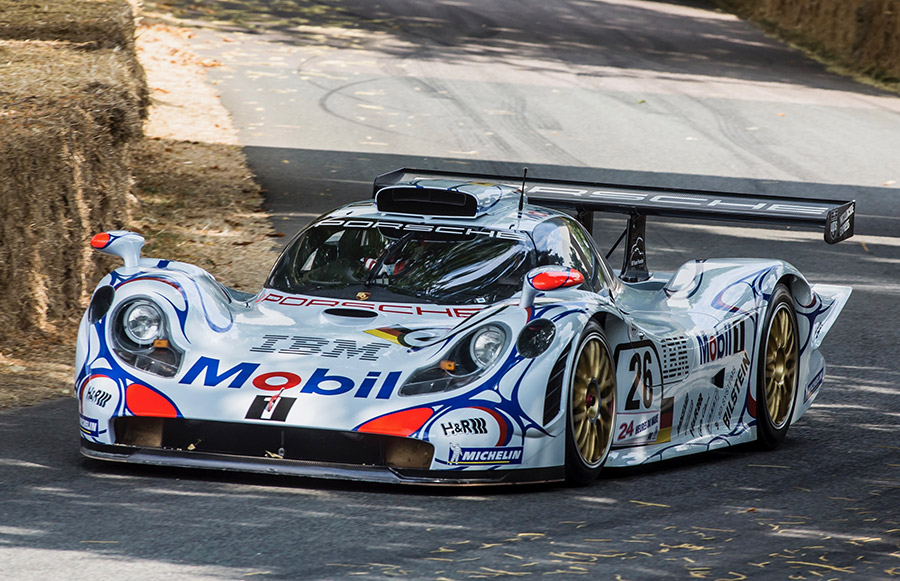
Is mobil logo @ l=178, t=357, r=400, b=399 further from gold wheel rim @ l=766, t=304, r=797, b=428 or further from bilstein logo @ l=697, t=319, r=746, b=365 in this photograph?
gold wheel rim @ l=766, t=304, r=797, b=428

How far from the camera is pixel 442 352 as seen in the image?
5.88 m

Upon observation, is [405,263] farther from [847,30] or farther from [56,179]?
[847,30]

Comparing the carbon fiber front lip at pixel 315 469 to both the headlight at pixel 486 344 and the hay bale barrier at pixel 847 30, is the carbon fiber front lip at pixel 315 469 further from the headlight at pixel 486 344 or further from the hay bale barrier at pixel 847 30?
the hay bale barrier at pixel 847 30

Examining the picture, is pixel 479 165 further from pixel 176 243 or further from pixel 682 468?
pixel 682 468

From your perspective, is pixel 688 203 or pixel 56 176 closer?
pixel 688 203

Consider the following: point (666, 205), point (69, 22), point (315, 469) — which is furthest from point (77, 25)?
point (315, 469)

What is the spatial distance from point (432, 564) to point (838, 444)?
3153 millimetres

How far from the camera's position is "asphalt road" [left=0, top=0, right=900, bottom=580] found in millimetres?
5020

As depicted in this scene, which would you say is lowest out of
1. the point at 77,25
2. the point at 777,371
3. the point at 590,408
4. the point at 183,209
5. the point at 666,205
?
the point at 183,209

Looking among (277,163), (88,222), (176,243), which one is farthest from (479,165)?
(88,222)

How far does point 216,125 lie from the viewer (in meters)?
17.8

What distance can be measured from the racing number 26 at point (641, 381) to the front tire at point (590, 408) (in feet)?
0.54

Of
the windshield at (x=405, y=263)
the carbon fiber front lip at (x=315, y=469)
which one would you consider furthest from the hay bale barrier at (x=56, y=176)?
the carbon fiber front lip at (x=315, y=469)

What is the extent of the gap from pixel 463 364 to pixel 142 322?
1.42 meters
